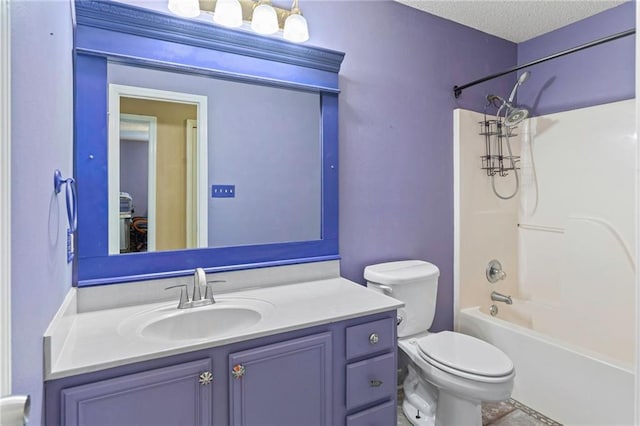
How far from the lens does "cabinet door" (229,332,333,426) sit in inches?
44.7

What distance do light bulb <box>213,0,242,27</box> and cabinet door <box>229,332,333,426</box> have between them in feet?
4.42

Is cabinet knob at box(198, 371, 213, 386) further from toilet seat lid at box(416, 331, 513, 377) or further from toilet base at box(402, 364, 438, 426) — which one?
toilet base at box(402, 364, 438, 426)

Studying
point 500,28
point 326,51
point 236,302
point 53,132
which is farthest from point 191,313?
point 500,28

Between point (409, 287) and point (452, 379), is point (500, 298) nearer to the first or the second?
point (409, 287)

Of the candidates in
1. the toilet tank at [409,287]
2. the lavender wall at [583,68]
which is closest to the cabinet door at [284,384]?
the toilet tank at [409,287]

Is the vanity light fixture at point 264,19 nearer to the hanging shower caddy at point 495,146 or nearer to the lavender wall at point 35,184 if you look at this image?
the lavender wall at point 35,184

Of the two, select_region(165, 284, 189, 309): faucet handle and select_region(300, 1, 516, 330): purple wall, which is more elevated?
select_region(300, 1, 516, 330): purple wall

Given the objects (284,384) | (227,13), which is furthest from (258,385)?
(227,13)

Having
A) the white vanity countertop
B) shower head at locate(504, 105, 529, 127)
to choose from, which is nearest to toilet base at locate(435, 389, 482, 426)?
the white vanity countertop

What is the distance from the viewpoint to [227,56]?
1580 millimetres

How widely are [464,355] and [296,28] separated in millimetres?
1729

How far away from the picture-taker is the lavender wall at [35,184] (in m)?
0.61

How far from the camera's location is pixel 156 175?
149 centimetres

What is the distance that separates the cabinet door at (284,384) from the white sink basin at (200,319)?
169mm
